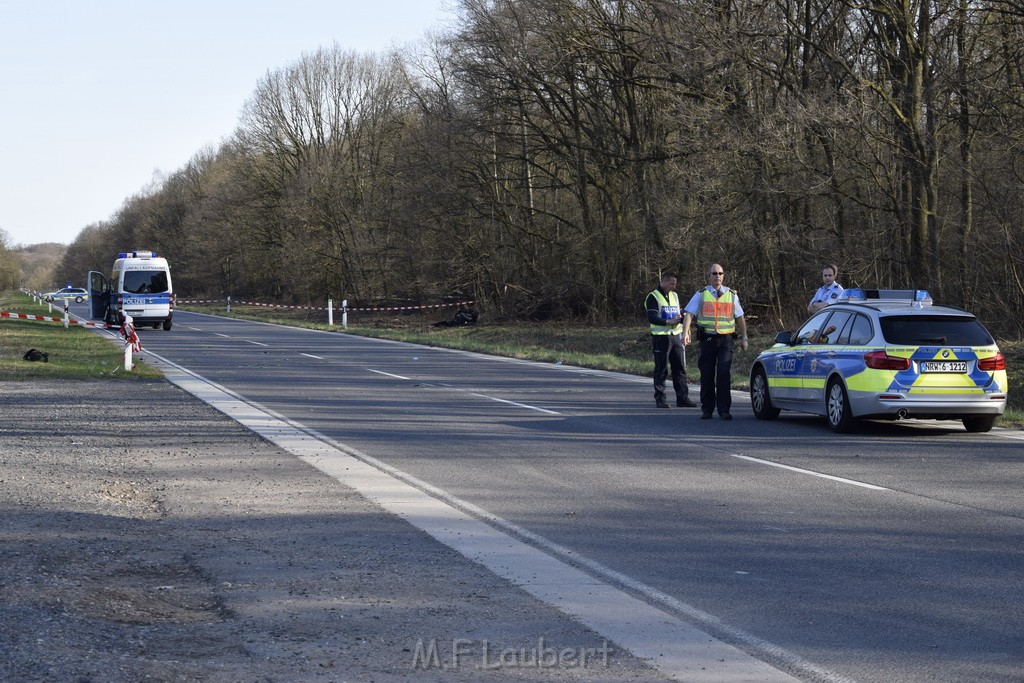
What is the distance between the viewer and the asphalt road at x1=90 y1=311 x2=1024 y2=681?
6039mm

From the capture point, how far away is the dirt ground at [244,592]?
5.35 m

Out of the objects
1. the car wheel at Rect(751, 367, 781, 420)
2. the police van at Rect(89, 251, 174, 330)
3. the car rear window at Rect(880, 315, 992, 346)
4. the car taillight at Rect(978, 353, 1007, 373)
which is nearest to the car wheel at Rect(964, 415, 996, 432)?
the car taillight at Rect(978, 353, 1007, 373)

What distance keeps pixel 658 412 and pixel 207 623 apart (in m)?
11.6

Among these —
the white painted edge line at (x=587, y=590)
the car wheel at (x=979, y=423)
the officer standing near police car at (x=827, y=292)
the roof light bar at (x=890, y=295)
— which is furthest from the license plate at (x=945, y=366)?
the white painted edge line at (x=587, y=590)

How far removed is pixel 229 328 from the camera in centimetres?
4862

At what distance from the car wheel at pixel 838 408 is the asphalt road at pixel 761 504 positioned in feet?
0.76

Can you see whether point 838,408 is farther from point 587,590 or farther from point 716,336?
point 587,590

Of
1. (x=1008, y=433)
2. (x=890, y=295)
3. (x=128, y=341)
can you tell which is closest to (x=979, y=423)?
(x=1008, y=433)

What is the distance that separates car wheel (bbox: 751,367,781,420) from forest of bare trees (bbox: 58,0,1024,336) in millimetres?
11147

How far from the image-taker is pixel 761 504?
9.58m

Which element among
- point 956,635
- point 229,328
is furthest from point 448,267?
point 956,635

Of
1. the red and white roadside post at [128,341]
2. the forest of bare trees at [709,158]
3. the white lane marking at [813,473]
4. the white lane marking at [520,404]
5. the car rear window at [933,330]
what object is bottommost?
the white lane marking at [813,473]

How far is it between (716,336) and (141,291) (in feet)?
107

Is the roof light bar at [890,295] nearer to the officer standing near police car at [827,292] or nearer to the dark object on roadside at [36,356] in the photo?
the officer standing near police car at [827,292]
